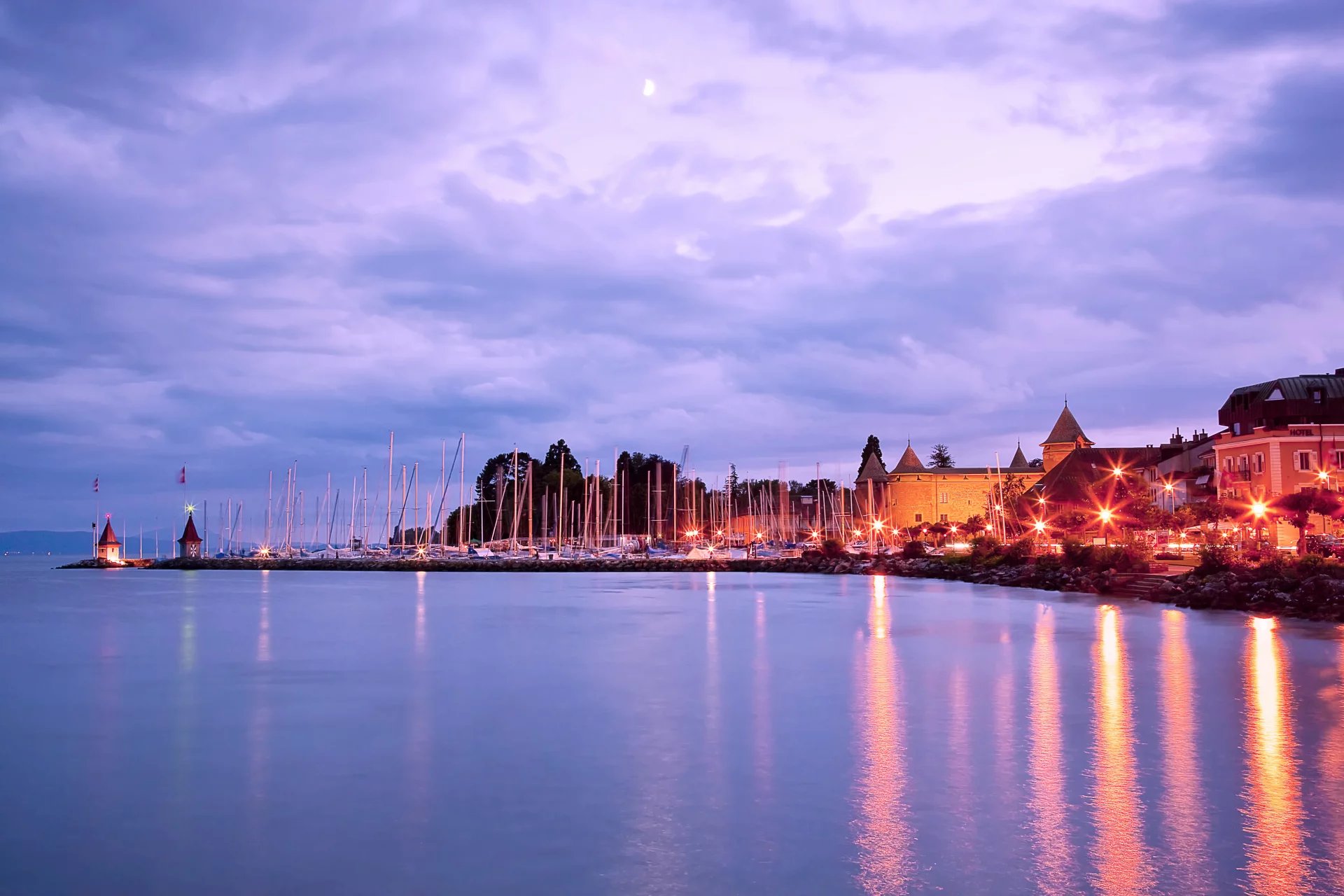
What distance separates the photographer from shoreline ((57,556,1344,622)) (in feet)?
115

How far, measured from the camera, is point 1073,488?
84062 millimetres

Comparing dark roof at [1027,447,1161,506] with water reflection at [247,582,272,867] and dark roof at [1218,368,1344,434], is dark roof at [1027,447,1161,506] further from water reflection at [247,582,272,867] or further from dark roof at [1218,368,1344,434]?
water reflection at [247,582,272,867]

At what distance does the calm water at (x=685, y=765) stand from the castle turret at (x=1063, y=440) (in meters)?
81.6

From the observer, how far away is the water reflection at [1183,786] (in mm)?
9242

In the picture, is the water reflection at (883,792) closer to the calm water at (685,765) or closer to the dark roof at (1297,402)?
the calm water at (685,765)

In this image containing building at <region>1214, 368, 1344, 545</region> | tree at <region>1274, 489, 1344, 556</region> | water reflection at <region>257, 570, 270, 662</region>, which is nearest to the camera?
water reflection at <region>257, 570, 270, 662</region>

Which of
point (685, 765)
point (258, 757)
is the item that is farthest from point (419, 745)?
point (685, 765)

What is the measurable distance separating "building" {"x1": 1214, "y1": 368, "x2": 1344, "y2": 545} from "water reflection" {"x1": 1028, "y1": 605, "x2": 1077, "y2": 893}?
142 ft

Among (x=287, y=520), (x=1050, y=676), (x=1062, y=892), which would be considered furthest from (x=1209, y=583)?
(x=287, y=520)

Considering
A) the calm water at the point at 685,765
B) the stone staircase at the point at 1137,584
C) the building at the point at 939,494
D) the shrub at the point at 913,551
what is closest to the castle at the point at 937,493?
the building at the point at 939,494

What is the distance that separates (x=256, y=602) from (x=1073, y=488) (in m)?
60.0

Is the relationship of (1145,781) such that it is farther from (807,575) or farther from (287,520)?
(287,520)

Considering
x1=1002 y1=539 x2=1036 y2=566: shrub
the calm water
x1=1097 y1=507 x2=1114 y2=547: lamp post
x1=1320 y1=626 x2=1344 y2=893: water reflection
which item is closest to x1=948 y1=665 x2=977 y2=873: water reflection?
the calm water

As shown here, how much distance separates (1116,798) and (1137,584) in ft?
121
